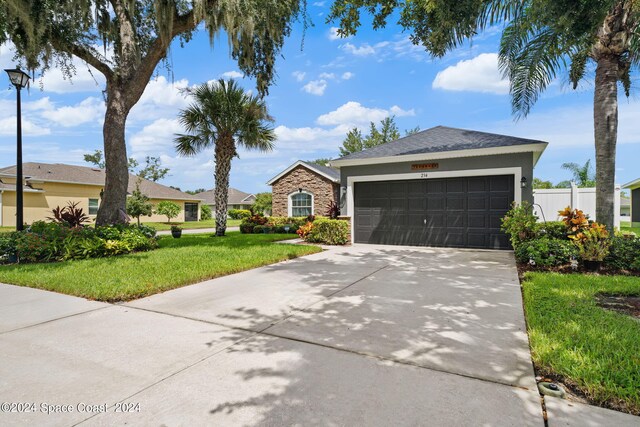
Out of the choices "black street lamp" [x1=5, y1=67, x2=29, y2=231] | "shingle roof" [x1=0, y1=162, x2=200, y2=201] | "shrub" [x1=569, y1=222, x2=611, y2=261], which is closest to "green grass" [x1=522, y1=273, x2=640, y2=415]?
"shrub" [x1=569, y1=222, x2=611, y2=261]

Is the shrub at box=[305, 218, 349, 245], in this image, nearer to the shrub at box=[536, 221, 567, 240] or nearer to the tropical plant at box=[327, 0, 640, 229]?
the shrub at box=[536, 221, 567, 240]

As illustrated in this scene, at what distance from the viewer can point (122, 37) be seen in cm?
968

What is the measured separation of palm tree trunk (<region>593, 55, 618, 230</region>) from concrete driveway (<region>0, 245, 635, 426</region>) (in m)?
4.09

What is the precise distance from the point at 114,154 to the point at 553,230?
12.4m

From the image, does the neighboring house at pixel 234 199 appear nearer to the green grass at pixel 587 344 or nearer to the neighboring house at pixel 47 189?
the neighboring house at pixel 47 189

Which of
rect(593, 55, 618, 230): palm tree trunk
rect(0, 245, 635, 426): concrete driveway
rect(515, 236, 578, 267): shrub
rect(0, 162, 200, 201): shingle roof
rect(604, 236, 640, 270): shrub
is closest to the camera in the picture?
rect(0, 245, 635, 426): concrete driveway

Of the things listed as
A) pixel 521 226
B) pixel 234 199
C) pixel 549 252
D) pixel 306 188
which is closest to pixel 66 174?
pixel 306 188

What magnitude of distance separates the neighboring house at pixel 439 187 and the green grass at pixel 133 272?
4.22 m

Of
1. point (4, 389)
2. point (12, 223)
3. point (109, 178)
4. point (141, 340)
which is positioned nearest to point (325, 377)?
point (141, 340)

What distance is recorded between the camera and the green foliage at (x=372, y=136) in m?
39.4

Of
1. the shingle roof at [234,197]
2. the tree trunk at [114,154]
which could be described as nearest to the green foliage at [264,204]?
the shingle roof at [234,197]

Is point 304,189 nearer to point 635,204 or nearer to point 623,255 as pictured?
Result: point 623,255

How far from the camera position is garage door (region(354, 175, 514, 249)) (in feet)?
32.4

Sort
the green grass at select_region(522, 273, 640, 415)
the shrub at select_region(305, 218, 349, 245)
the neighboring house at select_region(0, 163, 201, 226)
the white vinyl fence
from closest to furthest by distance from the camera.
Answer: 1. the green grass at select_region(522, 273, 640, 415)
2. the white vinyl fence
3. the shrub at select_region(305, 218, 349, 245)
4. the neighboring house at select_region(0, 163, 201, 226)
